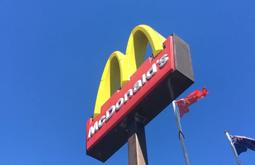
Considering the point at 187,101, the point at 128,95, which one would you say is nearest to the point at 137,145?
the point at 128,95

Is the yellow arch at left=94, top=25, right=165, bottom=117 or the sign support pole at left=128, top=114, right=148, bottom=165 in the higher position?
the yellow arch at left=94, top=25, right=165, bottom=117

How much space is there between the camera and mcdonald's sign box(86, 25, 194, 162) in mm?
13906

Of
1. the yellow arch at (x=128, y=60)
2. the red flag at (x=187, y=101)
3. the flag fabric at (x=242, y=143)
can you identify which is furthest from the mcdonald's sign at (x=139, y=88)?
the flag fabric at (x=242, y=143)

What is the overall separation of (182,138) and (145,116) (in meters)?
3.32

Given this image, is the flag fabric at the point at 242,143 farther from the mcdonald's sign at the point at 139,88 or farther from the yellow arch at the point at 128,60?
the mcdonald's sign at the point at 139,88

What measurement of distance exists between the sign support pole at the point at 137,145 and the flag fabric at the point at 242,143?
11615mm

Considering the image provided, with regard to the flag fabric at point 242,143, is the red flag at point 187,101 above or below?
Result: above

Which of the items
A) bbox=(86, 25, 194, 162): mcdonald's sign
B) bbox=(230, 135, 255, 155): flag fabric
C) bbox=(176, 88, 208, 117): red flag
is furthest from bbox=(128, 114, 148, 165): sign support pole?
bbox=(230, 135, 255, 155): flag fabric

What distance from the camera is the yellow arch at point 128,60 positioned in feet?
50.6

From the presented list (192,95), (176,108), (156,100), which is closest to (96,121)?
(156,100)

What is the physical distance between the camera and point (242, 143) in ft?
80.8

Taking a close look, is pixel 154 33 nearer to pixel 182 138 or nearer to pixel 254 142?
pixel 182 138

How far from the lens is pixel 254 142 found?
80.9 feet

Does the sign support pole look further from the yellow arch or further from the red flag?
the red flag
